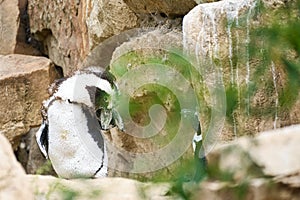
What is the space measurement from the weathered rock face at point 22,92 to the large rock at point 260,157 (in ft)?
14.1

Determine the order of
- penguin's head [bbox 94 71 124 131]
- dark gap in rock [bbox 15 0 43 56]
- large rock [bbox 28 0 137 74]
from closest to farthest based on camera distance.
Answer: penguin's head [bbox 94 71 124 131]
large rock [bbox 28 0 137 74]
dark gap in rock [bbox 15 0 43 56]

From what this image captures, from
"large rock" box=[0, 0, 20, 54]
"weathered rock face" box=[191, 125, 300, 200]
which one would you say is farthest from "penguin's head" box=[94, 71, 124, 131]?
"large rock" box=[0, 0, 20, 54]

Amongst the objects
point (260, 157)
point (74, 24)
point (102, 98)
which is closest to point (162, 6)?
point (102, 98)

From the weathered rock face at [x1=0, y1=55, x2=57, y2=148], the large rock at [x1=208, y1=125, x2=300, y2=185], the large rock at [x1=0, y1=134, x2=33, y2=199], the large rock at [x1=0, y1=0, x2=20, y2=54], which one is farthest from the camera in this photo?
the large rock at [x1=0, y1=0, x2=20, y2=54]

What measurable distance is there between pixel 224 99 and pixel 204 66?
1626 millimetres

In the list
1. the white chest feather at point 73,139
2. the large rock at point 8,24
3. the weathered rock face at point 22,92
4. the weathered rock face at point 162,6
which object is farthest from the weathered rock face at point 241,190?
the large rock at point 8,24

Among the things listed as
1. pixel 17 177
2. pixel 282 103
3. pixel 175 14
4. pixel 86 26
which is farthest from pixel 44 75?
pixel 282 103

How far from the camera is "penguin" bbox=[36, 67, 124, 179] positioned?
124 inches

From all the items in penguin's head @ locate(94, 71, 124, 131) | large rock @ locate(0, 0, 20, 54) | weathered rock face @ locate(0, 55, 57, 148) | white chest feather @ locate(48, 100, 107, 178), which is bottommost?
weathered rock face @ locate(0, 55, 57, 148)

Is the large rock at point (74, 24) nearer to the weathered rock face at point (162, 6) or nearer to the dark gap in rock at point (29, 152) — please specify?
the weathered rock face at point (162, 6)

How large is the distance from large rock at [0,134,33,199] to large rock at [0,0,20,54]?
445cm

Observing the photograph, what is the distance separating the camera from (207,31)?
2.85 metres

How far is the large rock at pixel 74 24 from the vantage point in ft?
12.9

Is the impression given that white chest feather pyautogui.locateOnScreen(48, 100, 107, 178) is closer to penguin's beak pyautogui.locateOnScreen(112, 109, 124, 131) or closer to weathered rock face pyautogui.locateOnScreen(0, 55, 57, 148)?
penguin's beak pyautogui.locateOnScreen(112, 109, 124, 131)
